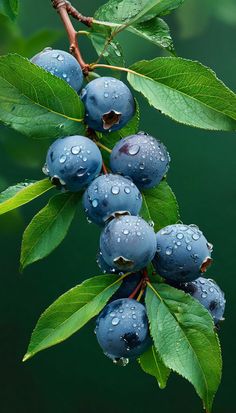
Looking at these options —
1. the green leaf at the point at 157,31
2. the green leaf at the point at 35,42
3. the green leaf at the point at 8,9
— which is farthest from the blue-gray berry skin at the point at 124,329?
the green leaf at the point at 35,42

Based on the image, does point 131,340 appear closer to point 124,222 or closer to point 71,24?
point 124,222

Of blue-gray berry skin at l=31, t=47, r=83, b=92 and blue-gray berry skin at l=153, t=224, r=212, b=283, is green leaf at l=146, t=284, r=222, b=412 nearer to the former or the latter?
blue-gray berry skin at l=153, t=224, r=212, b=283

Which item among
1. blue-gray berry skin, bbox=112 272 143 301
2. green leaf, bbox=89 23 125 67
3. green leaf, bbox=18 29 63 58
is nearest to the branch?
green leaf, bbox=89 23 125 67

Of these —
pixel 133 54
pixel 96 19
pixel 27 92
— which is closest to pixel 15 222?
pixel 133 54

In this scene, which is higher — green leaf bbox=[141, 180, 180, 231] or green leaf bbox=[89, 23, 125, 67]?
green leaf bbox=[89, 23, 125, 67]

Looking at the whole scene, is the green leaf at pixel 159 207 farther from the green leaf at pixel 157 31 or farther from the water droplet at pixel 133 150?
the green leaf at pixel 157 31

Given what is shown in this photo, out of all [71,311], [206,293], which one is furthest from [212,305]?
[71,311]

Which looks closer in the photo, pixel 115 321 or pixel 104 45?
pixel 115 321
